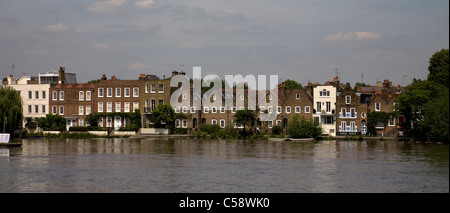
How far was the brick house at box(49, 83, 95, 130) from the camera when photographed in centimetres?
8100

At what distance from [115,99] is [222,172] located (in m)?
50.1

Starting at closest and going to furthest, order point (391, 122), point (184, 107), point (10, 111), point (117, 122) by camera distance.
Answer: point (10, 111)
point (391, 122)
point (184, 107)
point (117, 122)

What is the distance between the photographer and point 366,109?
71.2m

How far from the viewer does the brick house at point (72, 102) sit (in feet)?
266

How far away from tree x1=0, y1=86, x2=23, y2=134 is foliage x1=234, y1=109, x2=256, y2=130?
26201 millimetres

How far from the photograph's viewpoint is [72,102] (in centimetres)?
8125

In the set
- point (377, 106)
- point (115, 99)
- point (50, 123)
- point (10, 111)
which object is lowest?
point (50, 123)

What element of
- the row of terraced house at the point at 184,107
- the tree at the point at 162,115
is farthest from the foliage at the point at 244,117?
the tree at the point at 162,115

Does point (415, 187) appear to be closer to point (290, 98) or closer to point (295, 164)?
point (295, 164)

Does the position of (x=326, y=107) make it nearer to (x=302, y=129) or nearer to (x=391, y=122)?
(x=391, y=122)

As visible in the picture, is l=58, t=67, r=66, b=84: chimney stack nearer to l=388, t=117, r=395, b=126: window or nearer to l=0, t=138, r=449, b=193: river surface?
l=0, t=138, r=449, b=193: river surface

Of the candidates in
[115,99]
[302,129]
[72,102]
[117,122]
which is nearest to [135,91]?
[115,99]

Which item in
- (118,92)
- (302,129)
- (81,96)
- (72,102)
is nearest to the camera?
(302,129)
